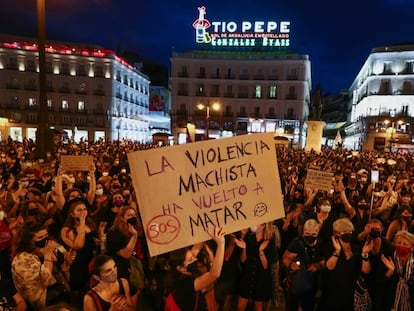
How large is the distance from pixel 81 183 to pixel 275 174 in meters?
6.07

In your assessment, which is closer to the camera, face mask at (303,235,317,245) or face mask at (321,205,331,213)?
face mask at (303,235,317,245)

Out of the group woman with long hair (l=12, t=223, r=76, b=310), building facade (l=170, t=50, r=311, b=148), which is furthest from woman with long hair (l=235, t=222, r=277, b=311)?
building facade (l=170, t=50, r=311, b=148)

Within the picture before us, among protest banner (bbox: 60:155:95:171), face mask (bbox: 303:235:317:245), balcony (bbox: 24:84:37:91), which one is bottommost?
face mask (bbox: 303:235:317:245)

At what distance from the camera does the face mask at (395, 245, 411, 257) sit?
390 cm

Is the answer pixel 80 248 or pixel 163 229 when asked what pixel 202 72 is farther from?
pixel 163 229

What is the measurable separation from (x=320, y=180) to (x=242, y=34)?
55053 mm

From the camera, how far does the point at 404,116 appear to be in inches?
2072

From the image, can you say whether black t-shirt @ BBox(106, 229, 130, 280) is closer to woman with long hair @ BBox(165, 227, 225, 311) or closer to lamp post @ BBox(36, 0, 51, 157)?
woman with long hair @ BBox(165, 227, 225, 311)

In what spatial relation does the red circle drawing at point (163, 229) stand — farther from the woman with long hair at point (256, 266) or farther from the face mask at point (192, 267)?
the woman with long hair at point (256, 266)

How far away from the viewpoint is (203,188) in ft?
11.1

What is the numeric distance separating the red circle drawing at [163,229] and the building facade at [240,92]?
52.8 meters

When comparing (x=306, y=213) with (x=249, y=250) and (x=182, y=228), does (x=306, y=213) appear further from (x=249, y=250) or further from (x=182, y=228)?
(x=182, y=228)

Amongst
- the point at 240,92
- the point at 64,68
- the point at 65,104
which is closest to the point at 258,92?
the point at 240,92

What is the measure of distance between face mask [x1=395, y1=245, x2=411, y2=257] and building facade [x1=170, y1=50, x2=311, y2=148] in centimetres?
5217
